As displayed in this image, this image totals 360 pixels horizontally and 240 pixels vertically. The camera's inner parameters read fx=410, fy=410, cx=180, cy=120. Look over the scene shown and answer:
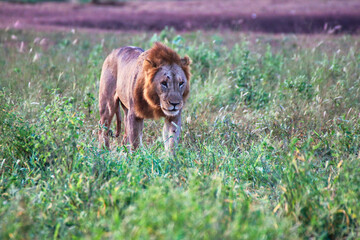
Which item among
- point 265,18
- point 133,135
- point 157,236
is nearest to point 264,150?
point 133,135

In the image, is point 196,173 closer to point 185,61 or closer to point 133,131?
point 133,131

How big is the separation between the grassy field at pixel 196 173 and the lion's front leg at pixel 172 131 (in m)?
0.16

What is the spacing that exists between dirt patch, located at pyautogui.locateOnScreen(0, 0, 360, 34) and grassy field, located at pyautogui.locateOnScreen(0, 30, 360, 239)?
6.74 meters

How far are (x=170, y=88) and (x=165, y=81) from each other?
104 millimetres

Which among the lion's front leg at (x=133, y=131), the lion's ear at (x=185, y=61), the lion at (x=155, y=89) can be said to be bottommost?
the lion's front leg at (x=133, y=131)

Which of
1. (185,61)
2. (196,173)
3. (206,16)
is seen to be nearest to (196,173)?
(196,173)

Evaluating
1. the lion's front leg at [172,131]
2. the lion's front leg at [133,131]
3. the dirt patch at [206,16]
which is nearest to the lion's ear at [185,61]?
the lion's front leg at [172,131]

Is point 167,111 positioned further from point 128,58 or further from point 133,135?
point 128,58

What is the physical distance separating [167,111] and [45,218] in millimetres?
1838

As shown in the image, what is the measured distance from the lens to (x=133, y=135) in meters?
4.73

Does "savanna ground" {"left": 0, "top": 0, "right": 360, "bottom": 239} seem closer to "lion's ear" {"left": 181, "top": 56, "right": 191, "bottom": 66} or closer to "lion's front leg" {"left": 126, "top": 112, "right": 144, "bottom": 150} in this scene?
"lion's front leg" {"left": 126, "top": 112, "right": 144, "bottom": 150}

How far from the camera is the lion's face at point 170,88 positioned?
171 inches

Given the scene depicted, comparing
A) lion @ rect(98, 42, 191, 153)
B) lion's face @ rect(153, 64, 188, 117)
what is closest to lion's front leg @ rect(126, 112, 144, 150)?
lion @ rect(98, 42, 191, 153)

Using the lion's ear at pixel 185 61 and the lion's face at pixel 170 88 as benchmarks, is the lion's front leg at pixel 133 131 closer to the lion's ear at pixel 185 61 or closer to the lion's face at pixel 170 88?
the lion's face at pixel 170 88
